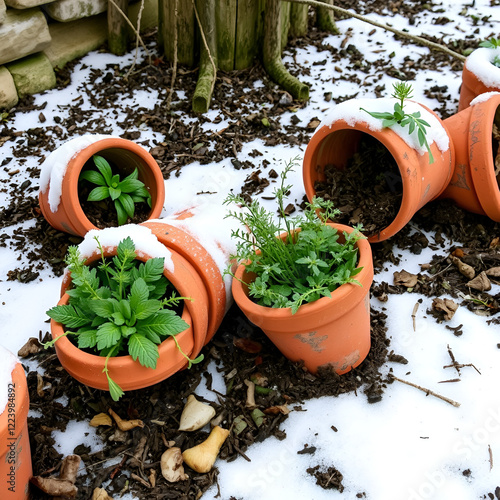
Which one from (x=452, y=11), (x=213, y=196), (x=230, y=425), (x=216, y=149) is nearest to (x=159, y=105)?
(x=216, y=149)

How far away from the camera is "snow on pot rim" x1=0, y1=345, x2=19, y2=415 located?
1.50 m

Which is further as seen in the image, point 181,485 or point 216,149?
point 216,149

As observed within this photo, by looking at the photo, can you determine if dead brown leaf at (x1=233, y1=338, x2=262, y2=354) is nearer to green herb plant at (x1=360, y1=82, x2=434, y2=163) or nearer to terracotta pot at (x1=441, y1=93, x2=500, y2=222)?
green herb plant at (x1=360, y1=82, x2=434, y2=163)

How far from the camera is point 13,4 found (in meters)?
3.03

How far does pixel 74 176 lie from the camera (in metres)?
2.30

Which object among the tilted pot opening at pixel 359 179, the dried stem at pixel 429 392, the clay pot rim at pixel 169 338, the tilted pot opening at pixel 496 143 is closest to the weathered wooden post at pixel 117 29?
the tilted pot opening at pixel 359 179

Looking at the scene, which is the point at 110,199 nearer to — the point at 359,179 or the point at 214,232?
the point at 214,232

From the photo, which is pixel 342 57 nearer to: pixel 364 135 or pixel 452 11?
pixel 452 11

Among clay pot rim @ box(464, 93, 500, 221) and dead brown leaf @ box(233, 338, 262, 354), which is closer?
dead brown leaf @ box(233, 338, 262, 354)

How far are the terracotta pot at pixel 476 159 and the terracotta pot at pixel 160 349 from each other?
128 centimetres

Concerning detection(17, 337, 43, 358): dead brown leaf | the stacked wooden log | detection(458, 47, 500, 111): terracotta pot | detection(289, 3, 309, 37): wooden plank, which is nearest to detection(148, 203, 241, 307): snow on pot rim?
detection(17, 337, 43, 358): dead brown leaf

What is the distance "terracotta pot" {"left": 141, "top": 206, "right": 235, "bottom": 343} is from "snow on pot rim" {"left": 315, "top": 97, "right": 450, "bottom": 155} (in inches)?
26.0

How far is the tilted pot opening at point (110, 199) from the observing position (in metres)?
2.49

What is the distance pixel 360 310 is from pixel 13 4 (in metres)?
2.55
